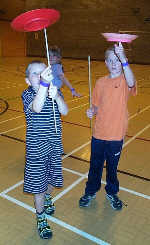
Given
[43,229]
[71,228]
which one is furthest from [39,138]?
[71,228]

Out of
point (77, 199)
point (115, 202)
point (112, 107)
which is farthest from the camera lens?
point (77, 199)

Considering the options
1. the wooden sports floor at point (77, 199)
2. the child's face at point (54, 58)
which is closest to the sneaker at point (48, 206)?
the wooden sports floor at point (77, 199)

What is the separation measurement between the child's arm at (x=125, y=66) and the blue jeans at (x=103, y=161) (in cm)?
57

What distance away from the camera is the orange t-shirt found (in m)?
2.29

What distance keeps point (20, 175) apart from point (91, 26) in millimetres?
16334

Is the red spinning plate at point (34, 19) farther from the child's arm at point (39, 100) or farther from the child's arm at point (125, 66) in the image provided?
the child's arm at point (125, 66)

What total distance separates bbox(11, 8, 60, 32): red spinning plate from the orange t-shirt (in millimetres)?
797

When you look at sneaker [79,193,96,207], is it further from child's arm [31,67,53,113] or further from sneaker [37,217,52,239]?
child's arm [31,67,53,113]

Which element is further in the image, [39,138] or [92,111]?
[92,111]

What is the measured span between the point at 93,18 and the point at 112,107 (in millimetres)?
16756

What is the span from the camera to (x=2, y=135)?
14.9 feet

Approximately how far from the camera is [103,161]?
101 inches

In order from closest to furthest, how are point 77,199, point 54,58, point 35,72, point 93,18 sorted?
point 35,72 < point 77,199 < point 54,58 < point 93,18

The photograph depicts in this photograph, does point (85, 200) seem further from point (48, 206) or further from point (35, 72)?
point (35, 72)
